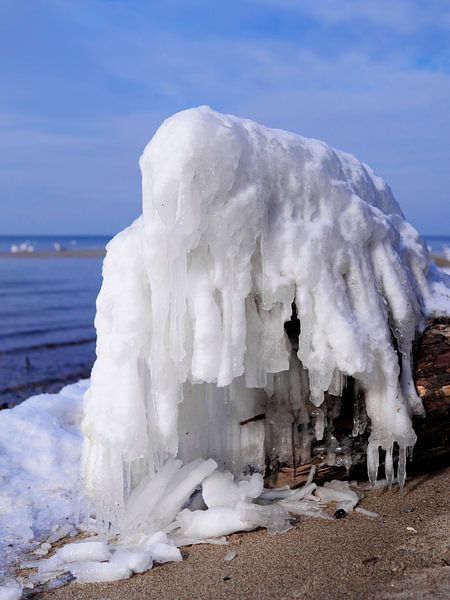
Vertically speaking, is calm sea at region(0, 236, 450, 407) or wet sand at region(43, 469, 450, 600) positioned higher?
calm sea at region(0, 236, 450, 407)

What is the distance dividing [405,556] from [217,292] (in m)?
1.68

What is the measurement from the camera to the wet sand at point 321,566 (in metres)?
2.71

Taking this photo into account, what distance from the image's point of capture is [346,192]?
3875mm

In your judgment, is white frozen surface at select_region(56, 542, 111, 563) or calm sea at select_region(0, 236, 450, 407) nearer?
white frozen surface at select_region(56, 542, 111, 563)

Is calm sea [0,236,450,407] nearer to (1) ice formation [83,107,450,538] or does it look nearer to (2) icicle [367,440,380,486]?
(1) ice formation [83,107,450,538]

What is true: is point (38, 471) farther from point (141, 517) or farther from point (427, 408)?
point (427, 408)

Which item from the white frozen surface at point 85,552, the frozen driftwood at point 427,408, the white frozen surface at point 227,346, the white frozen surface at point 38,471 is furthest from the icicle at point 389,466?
the white frozen surface at point 38,471

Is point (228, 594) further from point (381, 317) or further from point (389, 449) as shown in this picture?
point (381, 317)

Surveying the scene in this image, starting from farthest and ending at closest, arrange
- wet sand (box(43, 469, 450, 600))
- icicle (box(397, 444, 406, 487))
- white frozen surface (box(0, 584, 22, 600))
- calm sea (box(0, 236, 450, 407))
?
1. calm sea (box(0, 236, 450, 407))
2. icicle (box(397, 444, 406, 487))
3. white frozen surface (box(0, 584, 22, 600))
4. wet sand (box(43, 469, 450, 600))

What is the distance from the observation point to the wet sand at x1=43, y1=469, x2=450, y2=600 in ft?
8.87

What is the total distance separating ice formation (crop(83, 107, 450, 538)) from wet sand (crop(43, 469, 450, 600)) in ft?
0.91

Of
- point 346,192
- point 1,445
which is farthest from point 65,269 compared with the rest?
point 346,192

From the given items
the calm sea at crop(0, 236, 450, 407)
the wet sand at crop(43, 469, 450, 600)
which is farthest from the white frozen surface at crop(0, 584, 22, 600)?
the calm sea at crop(0, 236, 450, 407)

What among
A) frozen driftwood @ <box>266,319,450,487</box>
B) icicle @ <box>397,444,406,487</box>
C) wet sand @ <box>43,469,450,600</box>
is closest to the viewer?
wet sand @ <box>43,469,450,600</box>
